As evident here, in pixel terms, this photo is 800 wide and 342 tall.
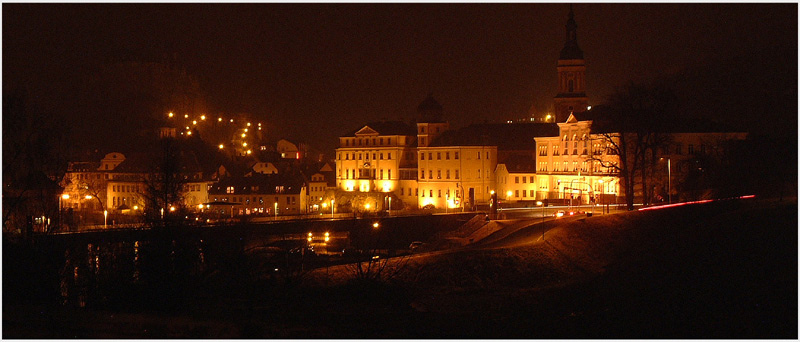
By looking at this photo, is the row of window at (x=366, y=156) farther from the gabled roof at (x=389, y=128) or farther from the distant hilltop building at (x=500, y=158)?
the gabled roof at (x=389, y=128)

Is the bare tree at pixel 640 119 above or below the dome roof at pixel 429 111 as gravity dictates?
below

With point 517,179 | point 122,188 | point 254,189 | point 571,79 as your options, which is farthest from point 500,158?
point 122,188

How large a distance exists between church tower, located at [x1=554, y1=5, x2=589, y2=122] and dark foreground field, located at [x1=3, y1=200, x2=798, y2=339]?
36701mm

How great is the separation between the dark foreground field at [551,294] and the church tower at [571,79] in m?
36.7

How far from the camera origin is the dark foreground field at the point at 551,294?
86.2ft

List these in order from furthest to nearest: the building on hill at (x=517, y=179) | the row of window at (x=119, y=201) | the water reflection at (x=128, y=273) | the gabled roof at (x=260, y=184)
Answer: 1. the row of window at (x=119, y=201)
2. the gabled roof at (x=260, y=184)
3. the building on hill at (x=517, y=179)
4. the water reflection at (x=128, y=273)

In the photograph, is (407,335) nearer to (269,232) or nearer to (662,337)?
(662,337)

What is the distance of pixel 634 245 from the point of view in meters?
44.6

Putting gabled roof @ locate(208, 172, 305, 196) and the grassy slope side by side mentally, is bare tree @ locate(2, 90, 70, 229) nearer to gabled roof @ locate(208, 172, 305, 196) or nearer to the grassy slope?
the grassy slope

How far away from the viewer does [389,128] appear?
100 m

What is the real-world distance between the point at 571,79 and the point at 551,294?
51.8 m

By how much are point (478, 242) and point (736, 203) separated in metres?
14.1

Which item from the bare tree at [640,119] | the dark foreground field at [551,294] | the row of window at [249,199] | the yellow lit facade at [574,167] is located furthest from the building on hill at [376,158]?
the dark foreground field at [551,294]

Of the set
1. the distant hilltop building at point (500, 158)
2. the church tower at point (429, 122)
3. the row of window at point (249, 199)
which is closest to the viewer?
the distant hilltop building at point (500, 158)
